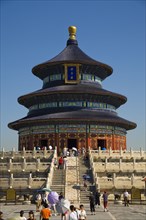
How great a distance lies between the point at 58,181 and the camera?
3409 centimetres

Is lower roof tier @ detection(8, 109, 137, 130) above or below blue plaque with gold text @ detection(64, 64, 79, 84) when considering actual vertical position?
below

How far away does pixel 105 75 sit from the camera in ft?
205

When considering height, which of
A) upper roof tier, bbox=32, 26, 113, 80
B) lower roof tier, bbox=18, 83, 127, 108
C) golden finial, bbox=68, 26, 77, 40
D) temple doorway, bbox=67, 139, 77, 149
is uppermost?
golden finial, bbox=68, 26, 77, 40

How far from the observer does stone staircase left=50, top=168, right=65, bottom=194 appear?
32.1 m

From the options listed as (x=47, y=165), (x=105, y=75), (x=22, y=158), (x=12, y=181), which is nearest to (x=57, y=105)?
(x=105, y=75)

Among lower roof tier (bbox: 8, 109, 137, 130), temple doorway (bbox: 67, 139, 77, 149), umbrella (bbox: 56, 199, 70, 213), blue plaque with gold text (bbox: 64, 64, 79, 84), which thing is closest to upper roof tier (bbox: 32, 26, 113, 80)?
blue plaque with gold text (bbox: 64, 64, 79, 84)

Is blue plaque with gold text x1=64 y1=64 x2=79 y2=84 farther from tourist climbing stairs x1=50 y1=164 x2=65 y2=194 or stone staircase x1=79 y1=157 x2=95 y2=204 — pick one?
tourist climbing stairs x1=50 y1=164 x2=65 y2=194

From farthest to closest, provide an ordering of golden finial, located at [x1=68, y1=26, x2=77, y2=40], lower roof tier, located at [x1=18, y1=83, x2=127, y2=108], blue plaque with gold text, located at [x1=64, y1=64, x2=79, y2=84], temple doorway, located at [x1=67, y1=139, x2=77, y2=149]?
golden finial, located at [x1=68, y1=26, x2=77, y2=40] → blue plaque with gold text, located at [x1=64, y1=64, x2=79, y2=84] → lower roof tier, located at [x1=18, y1=83, x2=127, y2=108] → temple doorway, located at [x1=67, y1=139, x2=77, y2=149]

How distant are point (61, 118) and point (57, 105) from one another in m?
4.18

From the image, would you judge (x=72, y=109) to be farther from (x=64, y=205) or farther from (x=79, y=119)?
(x=64, y=205)

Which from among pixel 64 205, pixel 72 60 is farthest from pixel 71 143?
pixel 64 205

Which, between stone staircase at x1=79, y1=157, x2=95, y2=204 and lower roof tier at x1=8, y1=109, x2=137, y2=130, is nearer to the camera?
stone staircase at x1=79, y1=157, x2=95, y2=204

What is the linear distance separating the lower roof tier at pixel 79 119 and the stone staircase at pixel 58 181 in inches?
603

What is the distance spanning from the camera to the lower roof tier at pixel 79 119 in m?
51.8
